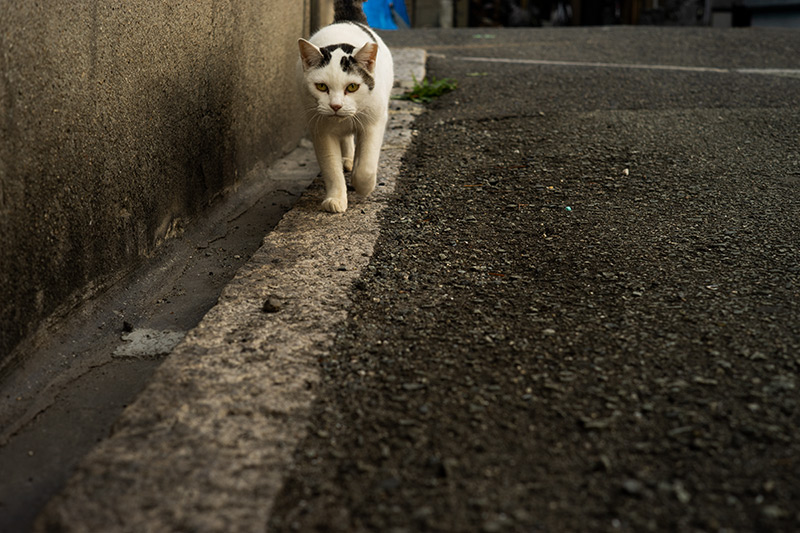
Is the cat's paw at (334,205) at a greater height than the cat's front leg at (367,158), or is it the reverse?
the cat's front leg at (367,158)

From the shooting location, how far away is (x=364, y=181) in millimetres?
3104

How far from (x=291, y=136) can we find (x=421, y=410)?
3393 millimetres

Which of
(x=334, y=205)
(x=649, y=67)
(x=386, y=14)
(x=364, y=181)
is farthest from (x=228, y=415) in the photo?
(x=386, y=14)

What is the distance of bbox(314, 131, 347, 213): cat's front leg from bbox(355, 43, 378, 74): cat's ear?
0.34 m

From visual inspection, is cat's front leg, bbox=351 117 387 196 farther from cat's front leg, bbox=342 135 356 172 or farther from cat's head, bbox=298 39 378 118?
cat's front leg, bbox=342 135 356 172

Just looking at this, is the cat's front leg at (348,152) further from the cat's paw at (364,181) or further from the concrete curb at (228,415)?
the concrete curb at (228,415)

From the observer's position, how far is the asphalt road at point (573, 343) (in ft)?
4.49

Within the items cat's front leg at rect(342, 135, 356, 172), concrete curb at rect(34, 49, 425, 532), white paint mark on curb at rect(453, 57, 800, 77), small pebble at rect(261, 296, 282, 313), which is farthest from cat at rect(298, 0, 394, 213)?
white paint mark on curb at rect(453, 57, 800, 77)

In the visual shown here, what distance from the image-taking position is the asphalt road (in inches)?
53.9

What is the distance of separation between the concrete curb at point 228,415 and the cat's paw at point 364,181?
56cm

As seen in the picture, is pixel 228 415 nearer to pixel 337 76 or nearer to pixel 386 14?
pixel 337 76

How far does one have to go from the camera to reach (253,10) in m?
3.81

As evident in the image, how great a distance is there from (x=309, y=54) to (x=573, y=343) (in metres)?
1.71

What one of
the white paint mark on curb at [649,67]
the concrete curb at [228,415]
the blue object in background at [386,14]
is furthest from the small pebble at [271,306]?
the blue object in background at [386,14]
